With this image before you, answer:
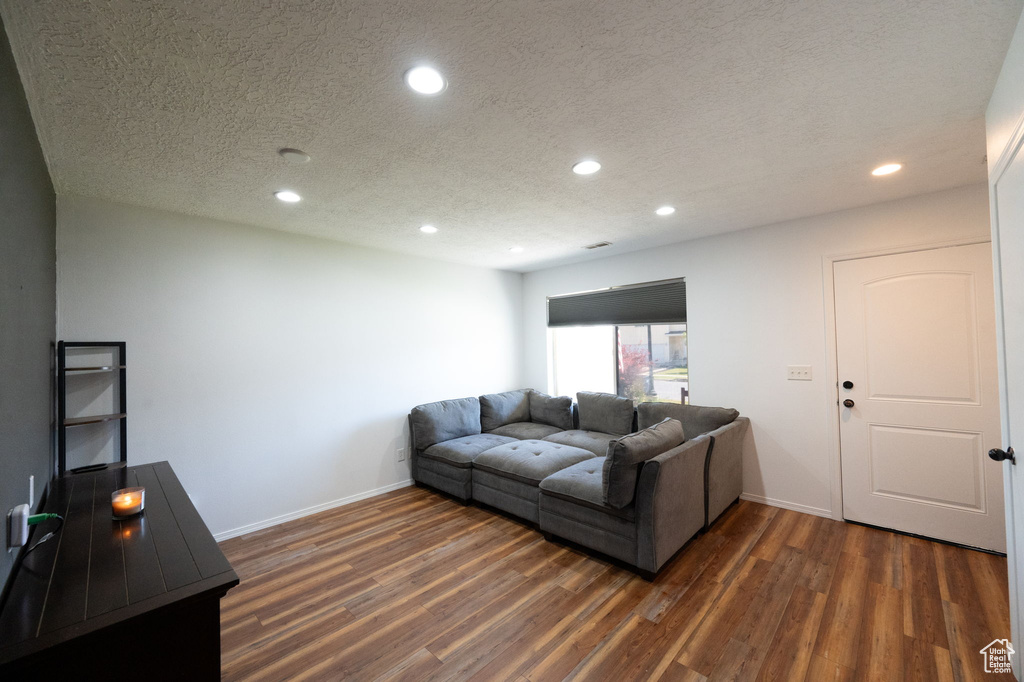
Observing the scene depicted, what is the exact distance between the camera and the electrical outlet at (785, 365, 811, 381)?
3223 mm

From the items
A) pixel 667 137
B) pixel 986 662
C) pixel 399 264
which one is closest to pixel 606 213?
pixel 667 137

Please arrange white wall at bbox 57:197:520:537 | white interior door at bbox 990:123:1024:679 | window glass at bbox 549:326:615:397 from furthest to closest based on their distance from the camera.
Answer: window glass at bbox 549:326:615:397 < white wall at bbox 57:197:520:537 < white interior door at bbox 990:123:1024:679

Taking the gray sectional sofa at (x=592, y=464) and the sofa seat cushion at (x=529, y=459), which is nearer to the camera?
the gray sectional sofa at (x=592, y=464)

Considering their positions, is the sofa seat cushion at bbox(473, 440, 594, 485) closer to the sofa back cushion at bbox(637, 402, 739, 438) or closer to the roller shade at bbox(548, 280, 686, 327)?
the sofa back cushion at bbox(637, 402, 739, 438)

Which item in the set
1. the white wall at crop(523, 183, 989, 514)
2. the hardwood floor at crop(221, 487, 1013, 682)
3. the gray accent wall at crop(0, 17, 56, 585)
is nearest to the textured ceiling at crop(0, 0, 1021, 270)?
the gray accent wall at crop(0, 17, 56, 585)

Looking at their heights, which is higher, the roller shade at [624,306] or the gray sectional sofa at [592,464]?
the roller shade at [624,306]

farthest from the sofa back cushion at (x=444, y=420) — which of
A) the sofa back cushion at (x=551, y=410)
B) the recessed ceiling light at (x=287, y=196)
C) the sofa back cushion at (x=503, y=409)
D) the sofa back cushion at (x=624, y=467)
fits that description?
the recessed ceiling light at (x=287, y=196)

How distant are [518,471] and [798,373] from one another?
7.91ft

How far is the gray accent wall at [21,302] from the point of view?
1.17 meters

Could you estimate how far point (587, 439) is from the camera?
3.96 m

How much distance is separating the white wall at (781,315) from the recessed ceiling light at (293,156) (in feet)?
10.9

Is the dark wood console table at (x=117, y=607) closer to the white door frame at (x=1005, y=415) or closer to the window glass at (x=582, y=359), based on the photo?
the white door frame at (x=1005, y=415)

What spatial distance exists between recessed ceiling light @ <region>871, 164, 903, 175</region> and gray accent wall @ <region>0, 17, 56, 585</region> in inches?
148

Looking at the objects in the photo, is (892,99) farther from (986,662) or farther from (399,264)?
(399,264)
